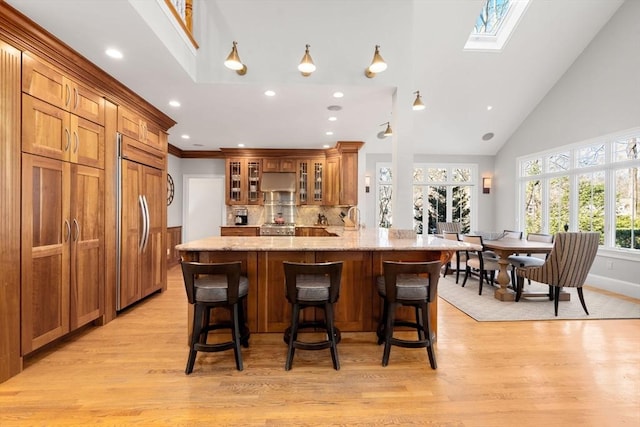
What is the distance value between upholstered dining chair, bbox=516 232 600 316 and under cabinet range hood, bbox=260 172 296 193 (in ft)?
15.3

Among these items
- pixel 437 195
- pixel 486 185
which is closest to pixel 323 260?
pixel 437 195

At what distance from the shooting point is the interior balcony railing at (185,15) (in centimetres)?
289

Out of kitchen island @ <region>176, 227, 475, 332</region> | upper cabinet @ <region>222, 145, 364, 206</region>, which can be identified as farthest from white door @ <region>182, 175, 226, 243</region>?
kitchen island @ <region>176, 227, 475, 332</region>

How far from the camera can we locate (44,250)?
238 cm

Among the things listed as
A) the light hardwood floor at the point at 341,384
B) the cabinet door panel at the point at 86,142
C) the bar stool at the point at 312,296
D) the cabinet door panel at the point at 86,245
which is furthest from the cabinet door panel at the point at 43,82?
the bar stool at the point at 312,296

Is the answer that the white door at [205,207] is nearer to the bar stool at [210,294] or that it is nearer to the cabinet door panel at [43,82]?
the cabinet door panel at [43,82]

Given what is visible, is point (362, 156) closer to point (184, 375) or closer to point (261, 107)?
point (261, 107)

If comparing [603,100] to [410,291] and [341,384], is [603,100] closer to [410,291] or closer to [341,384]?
[410,291]

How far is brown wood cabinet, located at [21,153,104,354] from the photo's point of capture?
88.8 inches

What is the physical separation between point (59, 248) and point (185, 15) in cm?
263

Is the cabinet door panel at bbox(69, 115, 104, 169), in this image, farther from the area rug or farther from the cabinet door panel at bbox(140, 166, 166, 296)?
the area rug

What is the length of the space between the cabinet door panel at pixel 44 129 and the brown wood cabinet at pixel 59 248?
0.08 metres

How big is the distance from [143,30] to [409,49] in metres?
2.70

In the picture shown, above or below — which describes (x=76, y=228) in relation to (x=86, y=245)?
above
